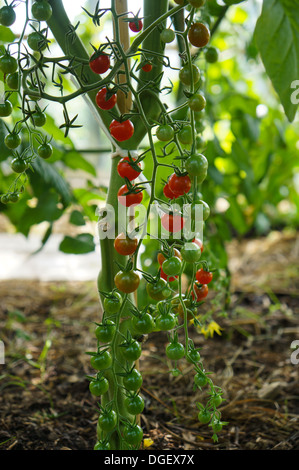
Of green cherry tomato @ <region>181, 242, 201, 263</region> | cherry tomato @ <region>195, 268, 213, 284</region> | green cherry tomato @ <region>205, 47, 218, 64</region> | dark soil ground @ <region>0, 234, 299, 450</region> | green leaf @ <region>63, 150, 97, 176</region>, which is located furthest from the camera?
green leaf @ <region>63, 150, 97, 176</region>

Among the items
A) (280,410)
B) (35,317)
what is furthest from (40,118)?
(35,317)

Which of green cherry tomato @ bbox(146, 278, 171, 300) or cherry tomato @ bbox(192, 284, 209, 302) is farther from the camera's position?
cherry tomato @ bbox(192, 284, 209, 302)

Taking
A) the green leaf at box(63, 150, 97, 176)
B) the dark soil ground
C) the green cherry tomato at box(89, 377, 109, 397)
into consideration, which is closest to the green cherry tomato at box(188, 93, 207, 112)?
the green cherry tomato at box(89, 377, 109, 397)

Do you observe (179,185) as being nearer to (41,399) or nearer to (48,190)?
(48,190)

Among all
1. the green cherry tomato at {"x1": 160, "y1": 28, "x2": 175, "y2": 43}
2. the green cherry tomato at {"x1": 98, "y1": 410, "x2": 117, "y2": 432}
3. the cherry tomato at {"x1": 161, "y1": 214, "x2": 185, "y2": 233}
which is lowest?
the green cherry tomato at {"x1": 98, "y1": 410, "x2": 117, "y2": 432}

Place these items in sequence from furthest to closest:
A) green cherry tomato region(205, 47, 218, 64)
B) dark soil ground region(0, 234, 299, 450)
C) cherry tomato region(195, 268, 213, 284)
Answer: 1. dark soil ground region(0, 234, 299, 450)
2. green cherry tomato region(205, 47, 218, 64)
3. cherry tomato region(195, 268, 213, 284)

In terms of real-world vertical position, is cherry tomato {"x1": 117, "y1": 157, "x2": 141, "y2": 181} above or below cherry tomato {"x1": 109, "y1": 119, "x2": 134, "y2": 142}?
below

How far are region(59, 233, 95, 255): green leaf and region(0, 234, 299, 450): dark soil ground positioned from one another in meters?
0.31

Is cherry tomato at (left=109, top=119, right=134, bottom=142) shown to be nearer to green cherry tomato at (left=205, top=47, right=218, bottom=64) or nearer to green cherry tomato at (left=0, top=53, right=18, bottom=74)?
green cherry tomato at (left=0, top=53, right=18, bottom=74)

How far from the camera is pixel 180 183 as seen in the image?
0.53m

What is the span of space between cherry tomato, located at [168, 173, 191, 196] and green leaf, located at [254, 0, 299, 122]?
16cm

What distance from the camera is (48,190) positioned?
1.08 m

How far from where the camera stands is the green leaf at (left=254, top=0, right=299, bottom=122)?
0.59 metres
